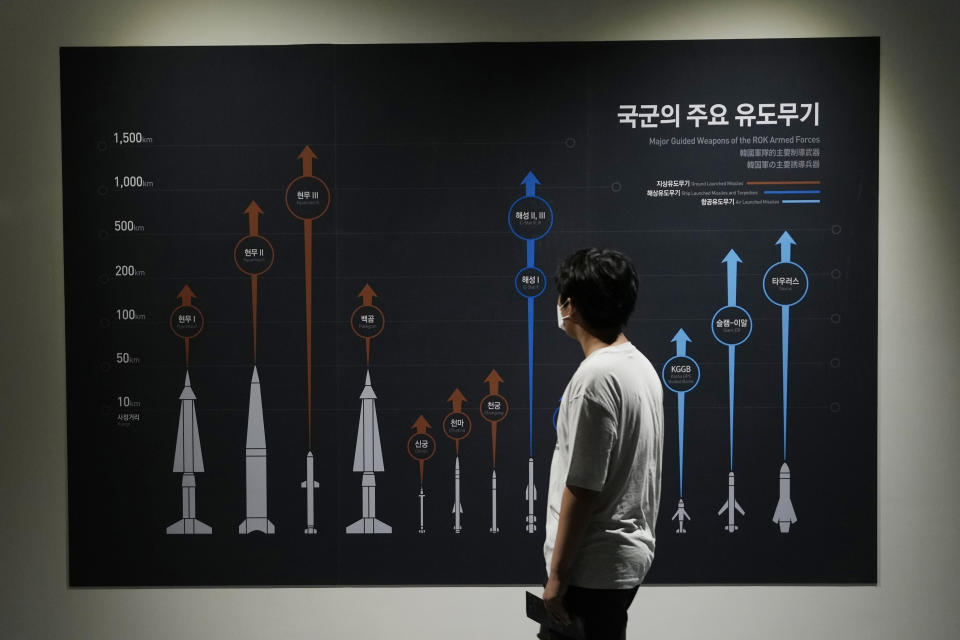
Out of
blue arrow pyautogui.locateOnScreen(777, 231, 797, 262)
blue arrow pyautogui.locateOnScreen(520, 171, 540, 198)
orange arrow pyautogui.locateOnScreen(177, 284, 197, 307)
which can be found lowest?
orange arrow pyautogui.locateOnScreen(177, 284, 197, 307)

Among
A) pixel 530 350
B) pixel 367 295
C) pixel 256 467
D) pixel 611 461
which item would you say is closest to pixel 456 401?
pixel 530 350

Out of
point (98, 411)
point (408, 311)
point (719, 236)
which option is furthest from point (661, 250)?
point (98, 411)

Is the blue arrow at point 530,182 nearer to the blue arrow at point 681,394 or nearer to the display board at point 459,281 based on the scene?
the display board at point 459,281

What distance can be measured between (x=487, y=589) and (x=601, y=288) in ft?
3.94

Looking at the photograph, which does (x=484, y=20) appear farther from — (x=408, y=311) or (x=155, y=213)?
(x=155, y=213)

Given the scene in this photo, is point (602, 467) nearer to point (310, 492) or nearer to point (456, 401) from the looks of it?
point (456, 401)

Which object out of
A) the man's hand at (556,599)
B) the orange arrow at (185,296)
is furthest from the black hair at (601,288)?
the orange arrow at (185,296)

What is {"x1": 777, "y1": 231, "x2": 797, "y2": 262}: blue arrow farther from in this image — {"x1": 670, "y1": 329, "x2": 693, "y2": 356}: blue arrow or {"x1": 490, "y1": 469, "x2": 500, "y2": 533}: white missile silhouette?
{"x1": 490, "y1": 469, "x2": 500, "y2": 533}: white missile silhouette

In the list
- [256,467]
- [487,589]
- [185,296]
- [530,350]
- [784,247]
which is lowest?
[487,589]

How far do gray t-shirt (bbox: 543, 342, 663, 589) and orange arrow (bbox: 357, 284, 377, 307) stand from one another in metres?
0.92

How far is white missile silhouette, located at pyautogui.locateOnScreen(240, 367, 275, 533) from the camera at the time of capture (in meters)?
2.31

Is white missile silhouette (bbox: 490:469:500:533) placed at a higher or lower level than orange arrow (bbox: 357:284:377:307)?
lower

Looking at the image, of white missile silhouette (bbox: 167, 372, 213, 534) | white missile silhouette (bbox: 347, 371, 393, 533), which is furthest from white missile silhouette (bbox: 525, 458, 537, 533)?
white missile silhouette (bbox: 167, 372, 213, 534)

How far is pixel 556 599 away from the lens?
59.6 inches
